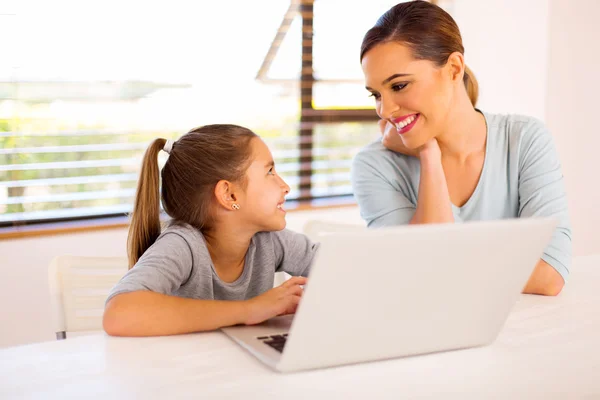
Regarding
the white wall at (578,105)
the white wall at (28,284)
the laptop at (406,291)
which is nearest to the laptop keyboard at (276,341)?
the laptop at (406,291)

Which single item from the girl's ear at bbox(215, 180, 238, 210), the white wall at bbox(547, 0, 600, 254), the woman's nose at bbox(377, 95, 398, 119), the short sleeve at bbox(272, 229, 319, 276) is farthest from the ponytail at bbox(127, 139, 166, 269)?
the white wall at bbox(547, 0, 600, 254)

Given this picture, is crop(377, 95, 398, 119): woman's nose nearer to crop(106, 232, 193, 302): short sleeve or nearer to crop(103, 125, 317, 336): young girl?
crop(103, 125, 317, 336): young girl

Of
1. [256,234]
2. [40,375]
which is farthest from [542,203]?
[40,375]

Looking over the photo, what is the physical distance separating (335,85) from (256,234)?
1738 mm

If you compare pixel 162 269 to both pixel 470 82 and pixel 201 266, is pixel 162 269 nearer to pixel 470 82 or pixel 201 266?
pixel 201 266

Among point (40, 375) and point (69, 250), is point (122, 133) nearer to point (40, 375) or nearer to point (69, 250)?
point (69, 250)

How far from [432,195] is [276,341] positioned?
73 cm

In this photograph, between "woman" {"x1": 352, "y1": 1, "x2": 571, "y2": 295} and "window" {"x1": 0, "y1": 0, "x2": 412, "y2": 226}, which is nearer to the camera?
"woman" {"x1": 352, "y1": 1, "x2": 571, "y2": 295}

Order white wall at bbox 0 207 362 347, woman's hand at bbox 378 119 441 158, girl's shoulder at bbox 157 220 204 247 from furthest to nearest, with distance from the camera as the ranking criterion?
white wall at bbox 0 207 362 347 < woman's hand at bbox 378 119 441 158 < girl's shoulder at bbox 157 220 204 247

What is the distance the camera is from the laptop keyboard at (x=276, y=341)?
3.41ft

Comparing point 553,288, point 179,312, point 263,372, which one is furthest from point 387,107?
point 263,372

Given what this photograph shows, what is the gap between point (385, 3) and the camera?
3.35 meters

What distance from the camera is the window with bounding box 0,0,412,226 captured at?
8.07ft

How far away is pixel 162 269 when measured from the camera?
1.29m
